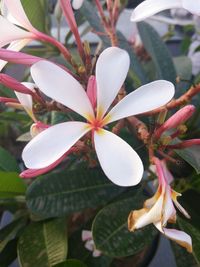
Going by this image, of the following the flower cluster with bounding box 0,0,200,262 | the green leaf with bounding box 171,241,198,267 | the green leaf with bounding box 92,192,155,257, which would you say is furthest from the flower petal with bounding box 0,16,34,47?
the green leaf with bounding box 171,241,198,267

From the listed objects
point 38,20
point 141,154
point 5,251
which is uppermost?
point 38,20

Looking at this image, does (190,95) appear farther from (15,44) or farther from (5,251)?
(5,251)

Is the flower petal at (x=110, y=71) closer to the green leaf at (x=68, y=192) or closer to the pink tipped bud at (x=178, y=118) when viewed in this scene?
the pink tipped bud at (x=178, y=118)

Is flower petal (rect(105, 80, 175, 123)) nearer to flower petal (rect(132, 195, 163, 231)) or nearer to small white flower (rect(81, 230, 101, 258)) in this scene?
flower petal (rect(132, 195, 163, 231))

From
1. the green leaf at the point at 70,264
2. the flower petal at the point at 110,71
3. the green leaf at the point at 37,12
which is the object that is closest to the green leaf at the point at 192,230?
the green leaf at the point at 70,264

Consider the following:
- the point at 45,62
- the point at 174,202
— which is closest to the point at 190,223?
the point at 174,202

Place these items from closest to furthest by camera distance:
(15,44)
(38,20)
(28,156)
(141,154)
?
(28,156) < (15,44) < (141,154) < (38,20)

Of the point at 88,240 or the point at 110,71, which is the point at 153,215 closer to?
the point at 110,71
